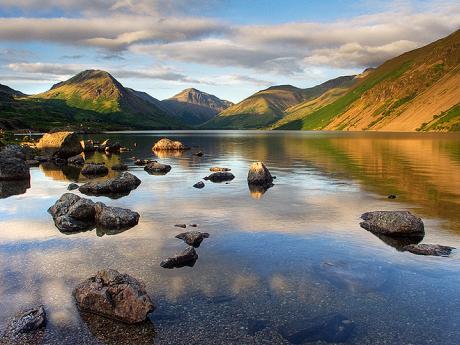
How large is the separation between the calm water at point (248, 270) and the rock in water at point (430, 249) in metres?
0.56

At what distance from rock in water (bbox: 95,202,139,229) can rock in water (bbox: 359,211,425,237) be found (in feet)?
56.4

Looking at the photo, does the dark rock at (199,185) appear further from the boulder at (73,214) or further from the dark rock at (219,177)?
the boulder at (73,214)

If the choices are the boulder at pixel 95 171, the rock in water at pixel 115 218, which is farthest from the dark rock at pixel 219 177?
the rock in water at pixel 115 218

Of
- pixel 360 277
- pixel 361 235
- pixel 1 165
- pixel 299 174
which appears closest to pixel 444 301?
pixel 360 277

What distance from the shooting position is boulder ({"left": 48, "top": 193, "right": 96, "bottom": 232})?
29.5 metres

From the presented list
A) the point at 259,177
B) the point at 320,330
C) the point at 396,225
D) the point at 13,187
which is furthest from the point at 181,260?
the point at 13,187

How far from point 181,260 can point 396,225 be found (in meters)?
14.9

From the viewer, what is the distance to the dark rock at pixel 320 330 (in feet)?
47.1

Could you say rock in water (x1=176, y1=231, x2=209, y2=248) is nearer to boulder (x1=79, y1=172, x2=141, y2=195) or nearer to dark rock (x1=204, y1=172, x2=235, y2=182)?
boulder (x1=79, y1=172, x2=141, y2=195)

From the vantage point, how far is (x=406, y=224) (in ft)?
88.3

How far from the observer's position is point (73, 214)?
3161 cm

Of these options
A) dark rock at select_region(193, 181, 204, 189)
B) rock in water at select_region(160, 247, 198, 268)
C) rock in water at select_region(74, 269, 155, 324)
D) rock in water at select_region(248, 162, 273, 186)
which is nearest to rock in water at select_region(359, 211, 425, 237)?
rock in water at select_region(160, 247, 198, 268)

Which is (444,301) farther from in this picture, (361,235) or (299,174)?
(299,174)

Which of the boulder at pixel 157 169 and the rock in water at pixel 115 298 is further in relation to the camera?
the boulder at pixel 157 169
